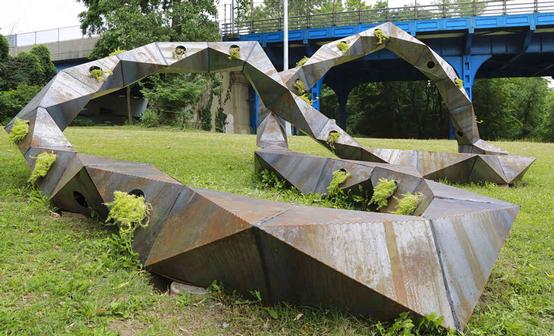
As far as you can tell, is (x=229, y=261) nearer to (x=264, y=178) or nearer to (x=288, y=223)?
(x=288, y=223)

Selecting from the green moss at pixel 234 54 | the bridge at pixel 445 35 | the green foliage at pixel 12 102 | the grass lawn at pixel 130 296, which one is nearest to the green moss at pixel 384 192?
the grass lawn at pixel 130 296

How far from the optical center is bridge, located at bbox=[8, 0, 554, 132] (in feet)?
78.1

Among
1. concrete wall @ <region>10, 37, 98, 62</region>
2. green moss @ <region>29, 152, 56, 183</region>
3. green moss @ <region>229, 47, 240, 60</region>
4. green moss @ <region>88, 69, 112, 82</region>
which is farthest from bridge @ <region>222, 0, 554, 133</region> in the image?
green moss @ <region>29, 152, 56, 183</region>

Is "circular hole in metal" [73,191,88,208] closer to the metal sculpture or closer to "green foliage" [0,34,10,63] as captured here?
the metal sculpture

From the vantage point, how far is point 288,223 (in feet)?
9.48

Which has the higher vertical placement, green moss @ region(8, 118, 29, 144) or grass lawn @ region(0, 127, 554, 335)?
green moss @ region(8, 118, 29, 144)

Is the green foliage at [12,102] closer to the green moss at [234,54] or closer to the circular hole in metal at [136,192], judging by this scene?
the green moss at [234,54]

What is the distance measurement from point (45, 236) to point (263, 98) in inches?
209

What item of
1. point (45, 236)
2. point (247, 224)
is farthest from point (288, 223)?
point (45, 236)

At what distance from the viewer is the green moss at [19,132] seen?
20.2 ft

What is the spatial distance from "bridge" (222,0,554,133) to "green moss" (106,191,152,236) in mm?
20928

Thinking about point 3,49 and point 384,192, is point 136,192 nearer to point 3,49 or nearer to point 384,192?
point 384,192

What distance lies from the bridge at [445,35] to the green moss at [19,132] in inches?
626

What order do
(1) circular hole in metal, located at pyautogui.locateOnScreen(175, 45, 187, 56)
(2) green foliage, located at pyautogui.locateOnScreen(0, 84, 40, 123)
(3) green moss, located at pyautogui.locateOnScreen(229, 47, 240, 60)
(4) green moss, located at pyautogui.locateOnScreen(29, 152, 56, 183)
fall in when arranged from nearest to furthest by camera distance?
(4) green moss, located at pyautogui.locateOnScreen(29, 152, 56, 183) < (1) circular hole in metal, located at pyautogui.locateOnScreen(175, 45, 187, 56) < (3) green moss, located at pyautogui.locateOnScreen(229, 47, 240, 60) < (2) green foliage, located at pyautogui.locateOnScreen(0, 84, 40, 123)
